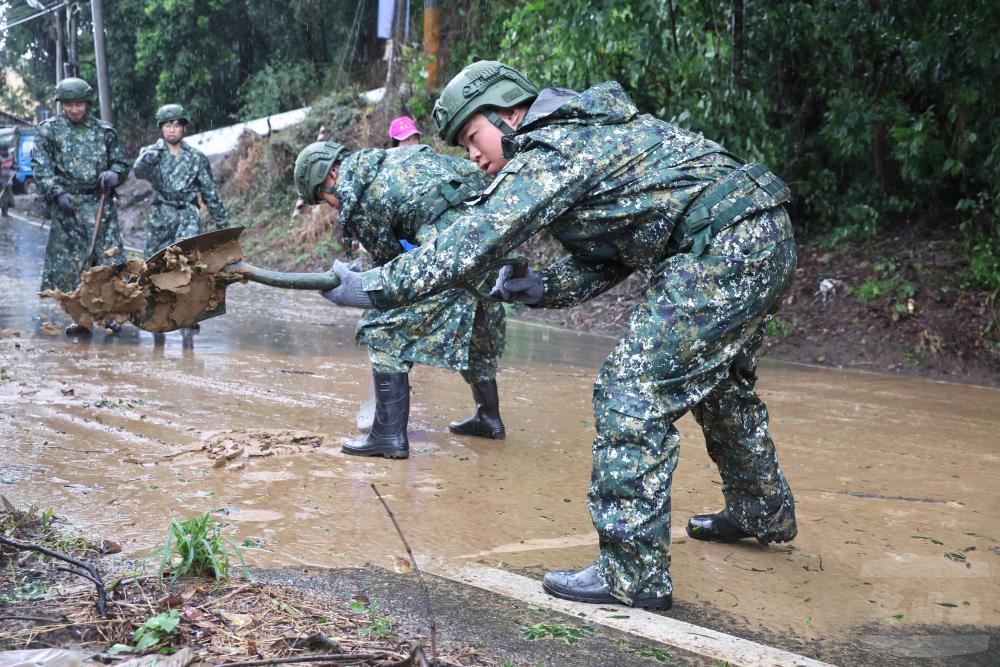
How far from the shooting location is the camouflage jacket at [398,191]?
16.5 ft

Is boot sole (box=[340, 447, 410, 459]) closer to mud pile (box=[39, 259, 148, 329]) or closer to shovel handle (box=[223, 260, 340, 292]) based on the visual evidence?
shovel handle (box=[223, 260, 340, 292])

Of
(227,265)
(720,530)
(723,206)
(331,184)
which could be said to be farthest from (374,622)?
(331,184)

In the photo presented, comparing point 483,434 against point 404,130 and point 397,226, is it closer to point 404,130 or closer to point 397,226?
point 397,226

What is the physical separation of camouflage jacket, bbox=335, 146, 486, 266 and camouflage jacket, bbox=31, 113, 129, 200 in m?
4.93

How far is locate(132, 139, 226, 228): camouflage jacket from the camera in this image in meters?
8.96

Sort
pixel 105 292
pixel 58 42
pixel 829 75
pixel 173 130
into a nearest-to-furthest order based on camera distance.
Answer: pixel 105 292
pixel 173 130
pixel 829 75
pixel 58 42

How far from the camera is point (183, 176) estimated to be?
8.98m

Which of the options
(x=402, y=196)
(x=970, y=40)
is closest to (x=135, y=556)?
(x=402, y=196)

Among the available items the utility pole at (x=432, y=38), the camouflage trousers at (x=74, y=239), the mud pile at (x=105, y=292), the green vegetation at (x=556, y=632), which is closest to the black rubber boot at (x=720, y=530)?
the green vegetation at (x=556, y=632)

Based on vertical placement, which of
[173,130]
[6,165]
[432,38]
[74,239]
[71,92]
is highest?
[432,38]

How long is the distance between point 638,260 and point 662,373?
47cm

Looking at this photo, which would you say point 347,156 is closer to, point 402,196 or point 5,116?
point 402,196

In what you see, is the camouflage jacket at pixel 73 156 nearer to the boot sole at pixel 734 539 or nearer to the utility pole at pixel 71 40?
the boot sole at pixel 734 539

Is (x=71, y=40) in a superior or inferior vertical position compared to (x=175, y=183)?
superior
